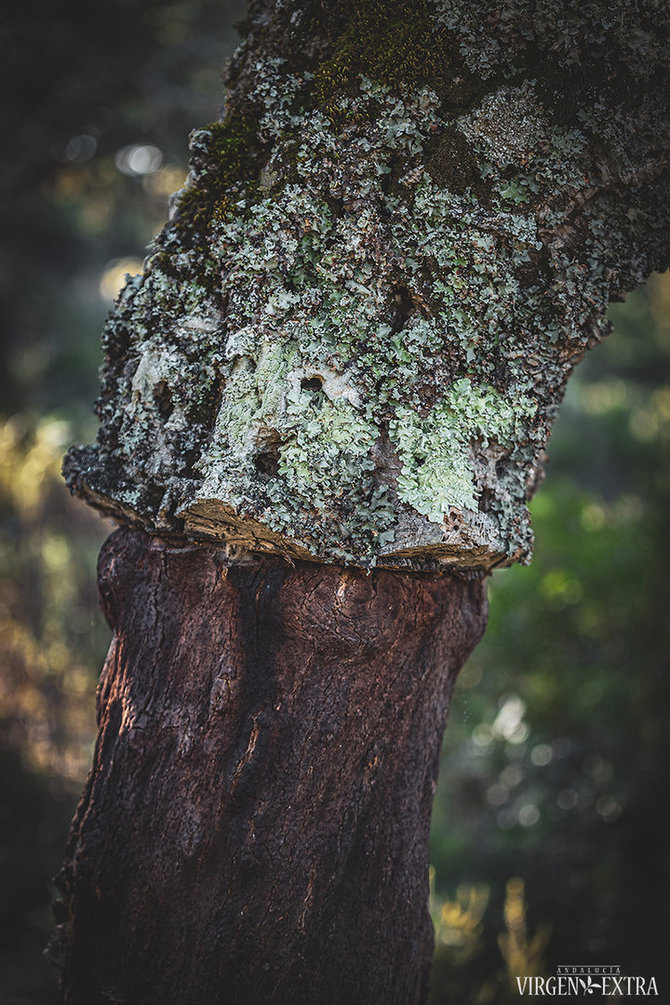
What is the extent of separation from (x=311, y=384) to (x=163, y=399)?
0.24 m

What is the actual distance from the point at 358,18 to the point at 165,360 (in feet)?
1.95

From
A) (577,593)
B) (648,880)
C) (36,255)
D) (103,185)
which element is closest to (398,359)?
(577,593)

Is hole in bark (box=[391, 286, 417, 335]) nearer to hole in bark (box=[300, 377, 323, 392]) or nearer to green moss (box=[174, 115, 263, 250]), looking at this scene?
hole in bark (box=[300, 377, 323, 392])

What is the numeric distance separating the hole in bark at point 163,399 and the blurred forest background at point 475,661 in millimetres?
795

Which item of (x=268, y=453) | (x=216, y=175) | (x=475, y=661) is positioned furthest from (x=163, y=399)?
(x=475, y=661)

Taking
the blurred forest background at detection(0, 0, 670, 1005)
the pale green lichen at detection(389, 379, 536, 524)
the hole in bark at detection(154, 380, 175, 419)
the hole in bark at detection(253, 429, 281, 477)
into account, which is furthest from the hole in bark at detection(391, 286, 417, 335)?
the blurred forest background at detection(0, 0, 670, 1005)

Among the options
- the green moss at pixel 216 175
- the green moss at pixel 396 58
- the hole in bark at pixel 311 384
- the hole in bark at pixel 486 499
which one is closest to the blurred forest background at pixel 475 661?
the green moss at pixel 216 175

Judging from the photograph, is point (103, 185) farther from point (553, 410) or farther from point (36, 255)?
point (553, 410)

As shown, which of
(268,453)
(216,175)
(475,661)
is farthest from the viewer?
(475,661)

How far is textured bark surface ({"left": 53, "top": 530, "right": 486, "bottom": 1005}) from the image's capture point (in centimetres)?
104

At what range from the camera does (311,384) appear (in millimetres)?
1028

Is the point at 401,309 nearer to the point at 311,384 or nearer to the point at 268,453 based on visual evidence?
the point at 311,384

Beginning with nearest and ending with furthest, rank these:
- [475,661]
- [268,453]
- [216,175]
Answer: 1. [268,453]
2. [216,175]
3. [475,661]

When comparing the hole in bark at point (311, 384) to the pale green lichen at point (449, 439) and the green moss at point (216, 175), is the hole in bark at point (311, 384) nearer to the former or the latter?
the pale green lichen at point (449, 439)
